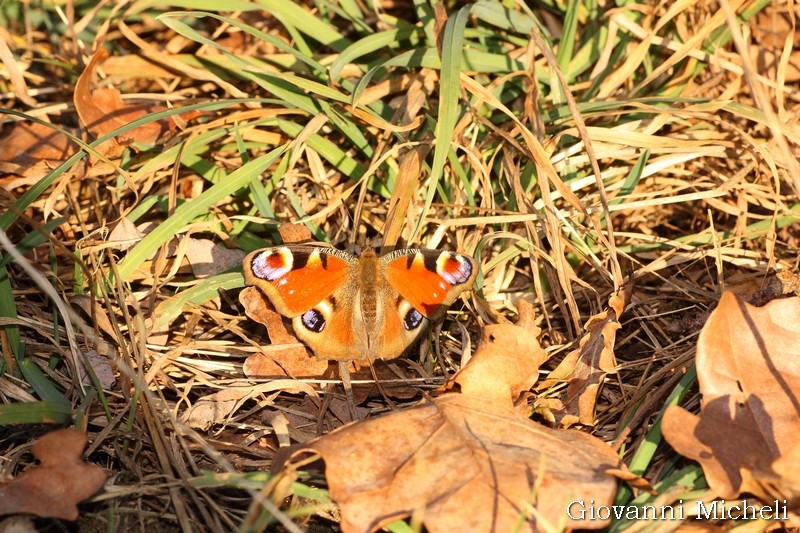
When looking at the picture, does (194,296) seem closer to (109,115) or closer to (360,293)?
(360,293)

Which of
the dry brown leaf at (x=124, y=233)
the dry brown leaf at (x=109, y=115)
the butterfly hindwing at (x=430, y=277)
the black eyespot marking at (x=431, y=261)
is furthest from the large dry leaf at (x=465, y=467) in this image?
the dry brown leaf at (x=109, y=115)

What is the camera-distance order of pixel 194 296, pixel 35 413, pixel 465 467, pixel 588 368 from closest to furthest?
pixel 465 467
pixel 35 413
pixel 588 368
pixel 194 296

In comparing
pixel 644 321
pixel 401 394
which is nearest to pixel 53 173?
pixel 401 394

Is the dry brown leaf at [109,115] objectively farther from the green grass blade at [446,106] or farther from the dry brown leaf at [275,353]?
the green grass blade at [446,106]

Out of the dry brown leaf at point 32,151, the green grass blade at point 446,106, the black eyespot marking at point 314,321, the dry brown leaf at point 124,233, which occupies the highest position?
the green grass blade at point 446,106

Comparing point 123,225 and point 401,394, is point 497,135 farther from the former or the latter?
point 123,225

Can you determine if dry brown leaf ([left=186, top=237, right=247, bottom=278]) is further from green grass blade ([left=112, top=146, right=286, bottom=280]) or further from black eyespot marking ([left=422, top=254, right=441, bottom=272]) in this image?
black eyespot marking ([left=422, top=254, right=441, bottom=272])

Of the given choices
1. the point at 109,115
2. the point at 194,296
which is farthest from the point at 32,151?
the point at 194,296

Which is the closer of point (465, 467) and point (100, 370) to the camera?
point (465, 467)
